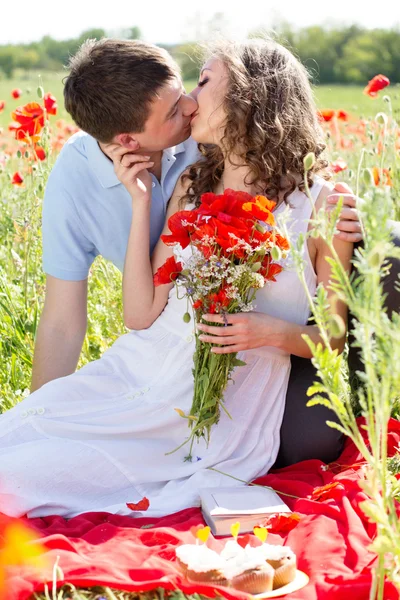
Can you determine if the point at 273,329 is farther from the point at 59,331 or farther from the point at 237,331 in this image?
the point at 59,331

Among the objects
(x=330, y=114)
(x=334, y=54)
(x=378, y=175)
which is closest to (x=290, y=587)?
(x=378, y=175)

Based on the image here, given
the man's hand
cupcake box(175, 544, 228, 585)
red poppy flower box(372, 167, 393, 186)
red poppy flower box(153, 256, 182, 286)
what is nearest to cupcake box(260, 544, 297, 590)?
cupcake box(175, 544, 228, 585)

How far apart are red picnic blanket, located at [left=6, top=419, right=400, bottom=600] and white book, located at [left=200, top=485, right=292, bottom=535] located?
44mm

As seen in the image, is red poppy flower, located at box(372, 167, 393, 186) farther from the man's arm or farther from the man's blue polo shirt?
the man's arm

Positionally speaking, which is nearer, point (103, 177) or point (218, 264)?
point (218, 264)

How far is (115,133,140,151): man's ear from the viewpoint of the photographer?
3.04 m

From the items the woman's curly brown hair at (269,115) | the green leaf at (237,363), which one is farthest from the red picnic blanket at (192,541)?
the woman's curly brown hair at (269,115)

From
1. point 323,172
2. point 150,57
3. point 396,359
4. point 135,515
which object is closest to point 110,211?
point 150,57

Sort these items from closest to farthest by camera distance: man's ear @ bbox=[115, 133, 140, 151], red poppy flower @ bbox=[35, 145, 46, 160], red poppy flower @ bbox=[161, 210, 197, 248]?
red poppy flower @ bbox=[161, 210, 197, 248] → man's ear @ bbox=[115, 133, 140, 151] → red poppy flower @ bbox=[35, 145, 46, 160]

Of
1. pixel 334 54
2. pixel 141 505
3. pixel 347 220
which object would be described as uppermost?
pixel 347 220

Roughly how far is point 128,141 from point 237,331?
94cm

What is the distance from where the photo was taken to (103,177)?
10.7ft

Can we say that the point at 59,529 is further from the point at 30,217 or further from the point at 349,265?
the point at 30,217

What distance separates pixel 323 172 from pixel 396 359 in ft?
4.90
